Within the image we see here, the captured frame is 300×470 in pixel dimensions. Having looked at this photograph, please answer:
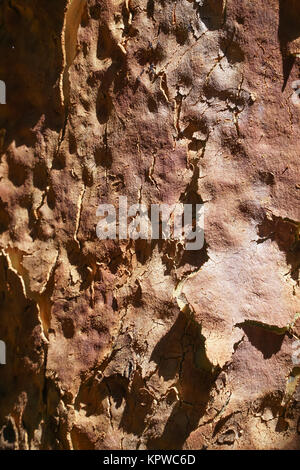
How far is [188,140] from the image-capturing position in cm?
115

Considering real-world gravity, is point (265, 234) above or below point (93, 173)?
below

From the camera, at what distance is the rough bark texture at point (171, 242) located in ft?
3.64

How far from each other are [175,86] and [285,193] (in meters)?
0.37

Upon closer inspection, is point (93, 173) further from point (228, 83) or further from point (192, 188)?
point (228, 83)

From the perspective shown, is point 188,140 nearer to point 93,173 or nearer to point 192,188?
point 192,188

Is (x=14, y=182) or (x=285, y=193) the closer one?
(x=285, y=193)

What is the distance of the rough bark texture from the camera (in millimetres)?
1108

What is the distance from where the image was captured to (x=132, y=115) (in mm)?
1176

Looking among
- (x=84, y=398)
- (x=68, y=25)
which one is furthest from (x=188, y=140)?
(x=84, y=398)

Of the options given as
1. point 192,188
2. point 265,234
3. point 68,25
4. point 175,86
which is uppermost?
point 68,25

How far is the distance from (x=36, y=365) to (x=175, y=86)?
79cm

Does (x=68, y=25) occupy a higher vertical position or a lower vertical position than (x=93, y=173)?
higher

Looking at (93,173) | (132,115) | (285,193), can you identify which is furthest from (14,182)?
(285,193)

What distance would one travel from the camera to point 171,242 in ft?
3.74
